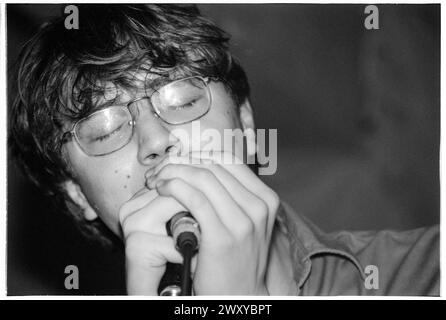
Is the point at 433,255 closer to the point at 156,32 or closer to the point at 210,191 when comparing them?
the point at 210,191

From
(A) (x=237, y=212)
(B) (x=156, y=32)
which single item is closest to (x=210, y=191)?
(A) (x=237, y=212)

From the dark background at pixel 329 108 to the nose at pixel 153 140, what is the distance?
0.20m

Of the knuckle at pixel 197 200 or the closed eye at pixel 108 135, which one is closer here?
the knuckle at pixel 197 200

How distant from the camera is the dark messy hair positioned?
40.3 inches

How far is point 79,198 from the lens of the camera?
114cm

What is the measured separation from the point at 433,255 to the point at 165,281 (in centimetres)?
56

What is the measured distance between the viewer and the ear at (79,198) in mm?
1125

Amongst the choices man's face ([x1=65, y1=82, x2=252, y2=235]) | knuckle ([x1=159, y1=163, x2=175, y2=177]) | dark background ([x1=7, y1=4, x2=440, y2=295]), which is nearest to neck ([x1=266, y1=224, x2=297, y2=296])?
dark background ([x1=7, y1=4, x2=440, y2=295])

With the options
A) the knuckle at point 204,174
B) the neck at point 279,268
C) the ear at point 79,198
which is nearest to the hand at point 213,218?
the knuckle at point 204,174

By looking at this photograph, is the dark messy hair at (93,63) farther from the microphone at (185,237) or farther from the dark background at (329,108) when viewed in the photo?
the microphone at (185,237)

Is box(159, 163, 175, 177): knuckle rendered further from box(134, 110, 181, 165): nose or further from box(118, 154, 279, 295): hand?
box(134, 110, 181, 165): nose

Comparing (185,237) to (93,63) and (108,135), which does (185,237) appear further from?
(93,63)

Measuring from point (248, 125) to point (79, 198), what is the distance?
397 millimetres

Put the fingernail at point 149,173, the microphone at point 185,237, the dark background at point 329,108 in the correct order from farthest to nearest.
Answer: the dark background at point 329,108 → the fingernail at point 149,173 → the microphone at point 185,237
